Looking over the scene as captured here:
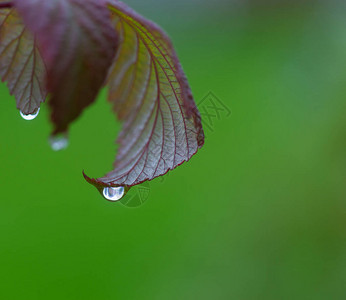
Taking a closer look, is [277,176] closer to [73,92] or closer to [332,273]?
[332,273]

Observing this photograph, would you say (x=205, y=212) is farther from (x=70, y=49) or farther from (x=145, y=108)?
(x=70, y=49)

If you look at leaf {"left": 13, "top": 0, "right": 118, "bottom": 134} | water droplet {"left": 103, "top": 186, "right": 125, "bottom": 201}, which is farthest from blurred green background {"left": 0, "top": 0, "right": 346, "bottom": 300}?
leaf {"left": 13, "top": 0, "right": 118, "bottom": 134}

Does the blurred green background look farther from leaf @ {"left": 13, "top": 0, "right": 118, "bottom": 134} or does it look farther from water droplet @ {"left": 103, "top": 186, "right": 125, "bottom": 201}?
leaf @ {"left": 13, "top": 0, "right": 118, "bottom": 134}

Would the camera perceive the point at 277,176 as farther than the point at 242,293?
Yes

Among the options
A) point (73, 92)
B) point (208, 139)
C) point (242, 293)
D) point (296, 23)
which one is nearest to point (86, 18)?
point (73, 92)

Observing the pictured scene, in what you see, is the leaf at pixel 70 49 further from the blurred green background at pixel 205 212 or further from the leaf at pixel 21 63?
the blurred green background at pixel 205 212
